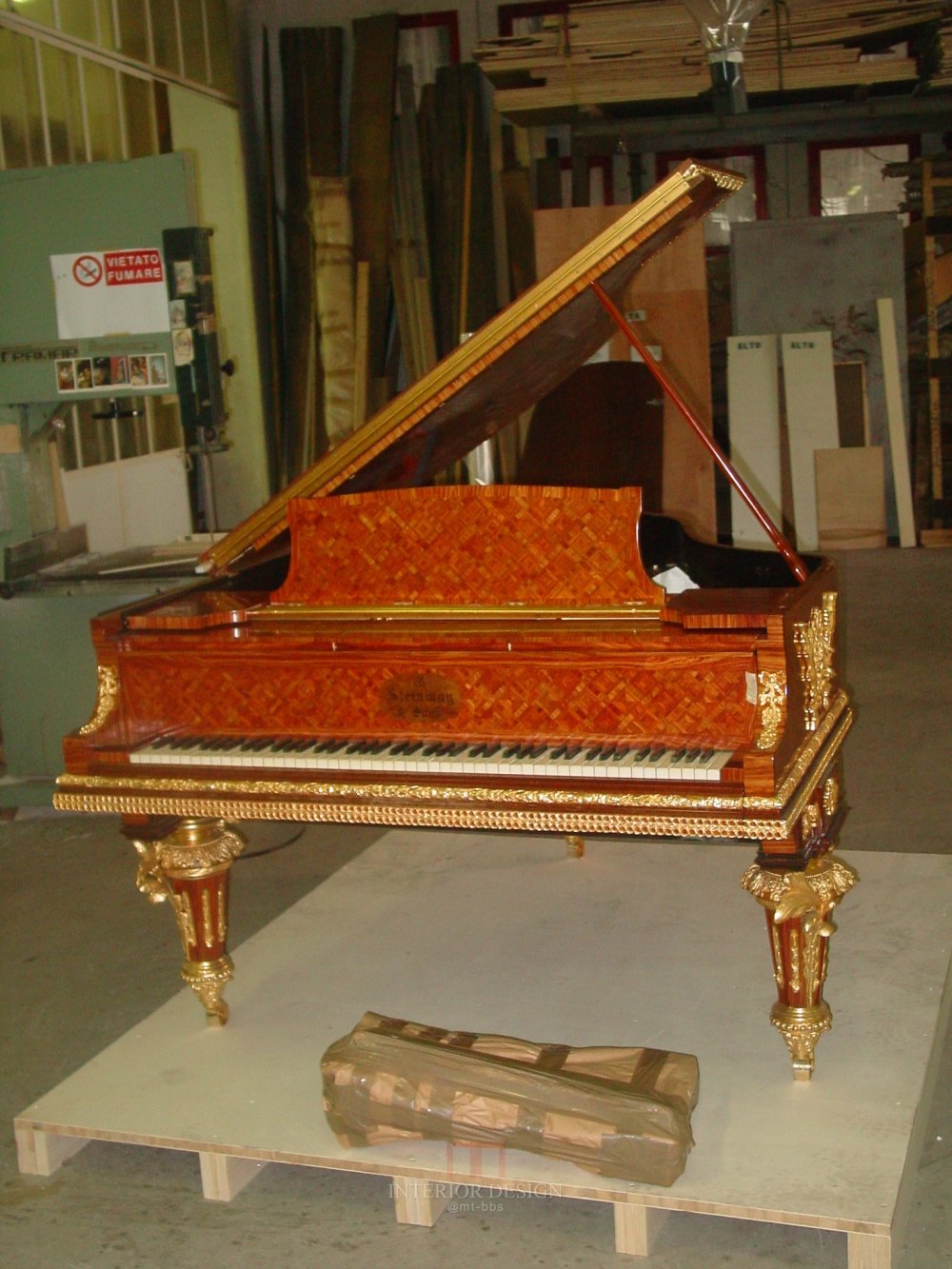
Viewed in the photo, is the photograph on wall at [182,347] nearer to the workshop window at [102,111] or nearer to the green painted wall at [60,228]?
the green painted wall at [60,228]

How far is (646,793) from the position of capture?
246 cm

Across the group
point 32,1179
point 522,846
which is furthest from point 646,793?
point 522,846

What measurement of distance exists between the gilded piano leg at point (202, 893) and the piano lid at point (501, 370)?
58 centimetres

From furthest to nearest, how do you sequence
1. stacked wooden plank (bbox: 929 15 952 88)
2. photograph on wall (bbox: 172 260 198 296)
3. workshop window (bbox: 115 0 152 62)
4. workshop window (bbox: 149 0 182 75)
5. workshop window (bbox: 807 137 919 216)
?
workshop window (bbox: 807 137 919 216), stacked wooden plank (bbox: 929 15 952 88), workshop window (bbox: 149 0 182 75), workshop window (bbox: 115 0 152 62), photograph on wall (bbox: 172 260 198 296)

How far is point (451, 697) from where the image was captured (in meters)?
2.68

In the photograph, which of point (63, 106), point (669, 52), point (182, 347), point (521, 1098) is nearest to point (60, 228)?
point (182, 347)

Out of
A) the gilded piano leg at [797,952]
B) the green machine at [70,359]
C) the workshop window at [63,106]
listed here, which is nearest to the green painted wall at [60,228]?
the green machine at [70,359]

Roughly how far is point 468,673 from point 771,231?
709cm

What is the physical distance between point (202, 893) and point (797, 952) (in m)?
1.23

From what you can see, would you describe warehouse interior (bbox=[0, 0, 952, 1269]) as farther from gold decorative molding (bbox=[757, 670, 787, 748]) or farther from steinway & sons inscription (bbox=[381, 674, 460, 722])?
steinway & sons inscription (bbox=[381, 674, 460, 722])

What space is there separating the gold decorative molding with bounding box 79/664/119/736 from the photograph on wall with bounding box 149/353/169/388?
85.7 inches

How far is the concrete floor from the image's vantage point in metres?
2.43

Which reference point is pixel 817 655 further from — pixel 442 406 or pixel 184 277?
pixel 184 277

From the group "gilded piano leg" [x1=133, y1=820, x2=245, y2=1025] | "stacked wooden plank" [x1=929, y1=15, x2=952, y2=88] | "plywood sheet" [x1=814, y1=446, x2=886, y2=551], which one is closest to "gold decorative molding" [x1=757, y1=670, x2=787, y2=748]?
"gilded piano leg" [x1=133, y1=820, x2=245, y2=1025]
